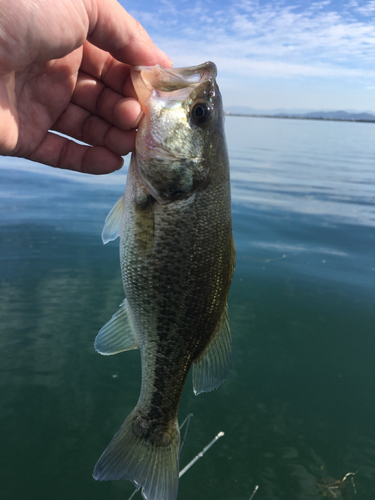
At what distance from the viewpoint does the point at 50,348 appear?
4.27 meters

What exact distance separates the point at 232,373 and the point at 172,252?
2645 millimetres

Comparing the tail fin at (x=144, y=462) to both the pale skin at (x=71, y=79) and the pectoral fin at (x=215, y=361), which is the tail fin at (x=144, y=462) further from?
the pale skin at (x=71, y=79)

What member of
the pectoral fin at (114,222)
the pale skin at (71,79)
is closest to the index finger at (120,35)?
the pale skin at (71,79)

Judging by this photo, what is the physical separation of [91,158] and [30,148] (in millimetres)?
441

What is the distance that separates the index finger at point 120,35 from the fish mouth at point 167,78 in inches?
5.3

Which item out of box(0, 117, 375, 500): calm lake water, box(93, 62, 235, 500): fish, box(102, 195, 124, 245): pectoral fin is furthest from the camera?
box(0, 117, 375, 500): calm lake water

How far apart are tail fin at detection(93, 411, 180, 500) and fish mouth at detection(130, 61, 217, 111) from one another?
1824mm

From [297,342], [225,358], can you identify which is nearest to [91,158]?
[225,358]

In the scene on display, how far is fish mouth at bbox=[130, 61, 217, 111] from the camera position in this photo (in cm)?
202

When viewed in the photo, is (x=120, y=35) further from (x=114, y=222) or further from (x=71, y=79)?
(x=114, y=222)

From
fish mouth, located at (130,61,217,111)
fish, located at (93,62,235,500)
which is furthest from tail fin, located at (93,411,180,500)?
fish mouth, located at (130,61,217,111)

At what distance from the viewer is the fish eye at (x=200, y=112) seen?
2.02m

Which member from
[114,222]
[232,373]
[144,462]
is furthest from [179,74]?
[232,373]

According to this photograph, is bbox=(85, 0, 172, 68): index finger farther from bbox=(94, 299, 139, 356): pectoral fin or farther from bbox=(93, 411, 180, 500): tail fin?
bbox=(93, 411, 180, 500): tail fin
